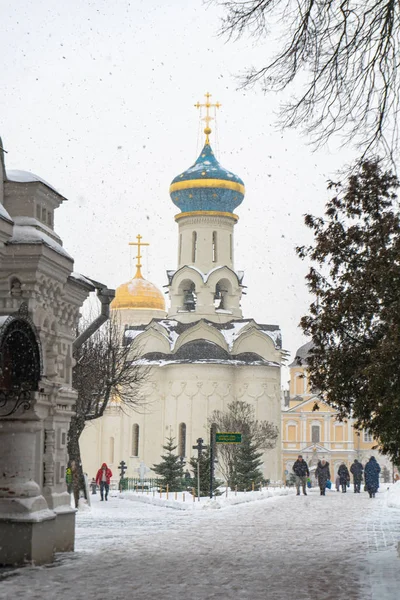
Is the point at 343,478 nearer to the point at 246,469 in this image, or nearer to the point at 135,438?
the point at 246,469

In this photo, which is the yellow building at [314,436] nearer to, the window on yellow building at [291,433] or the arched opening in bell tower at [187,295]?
the window on yellow building at [291,433]

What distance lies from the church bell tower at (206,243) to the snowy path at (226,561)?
127 ft

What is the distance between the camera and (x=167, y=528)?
19797 mm

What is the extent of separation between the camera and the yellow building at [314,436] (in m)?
86.8

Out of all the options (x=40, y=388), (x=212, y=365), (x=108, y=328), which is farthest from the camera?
(x=212, y=365)

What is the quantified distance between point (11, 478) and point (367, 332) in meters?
4.87

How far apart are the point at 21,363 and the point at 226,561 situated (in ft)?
11.6

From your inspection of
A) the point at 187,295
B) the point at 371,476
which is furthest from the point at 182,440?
the point at 371,476

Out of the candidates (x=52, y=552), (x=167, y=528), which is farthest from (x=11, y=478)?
(x=167, y=528)

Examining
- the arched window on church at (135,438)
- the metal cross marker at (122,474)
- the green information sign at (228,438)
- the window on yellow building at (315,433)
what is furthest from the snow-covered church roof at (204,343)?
the window on yellow building at (315,433)

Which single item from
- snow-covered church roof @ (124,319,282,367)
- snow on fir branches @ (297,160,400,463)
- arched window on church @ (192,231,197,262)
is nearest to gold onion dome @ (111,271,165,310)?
snow-covered church roof @ (124,319,282,367)

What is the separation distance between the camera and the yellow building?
285 ft

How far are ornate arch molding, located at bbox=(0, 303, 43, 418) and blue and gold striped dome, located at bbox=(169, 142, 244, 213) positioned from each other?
4788 cm

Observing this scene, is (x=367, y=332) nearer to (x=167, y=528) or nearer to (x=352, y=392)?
(x=352, y=392)
